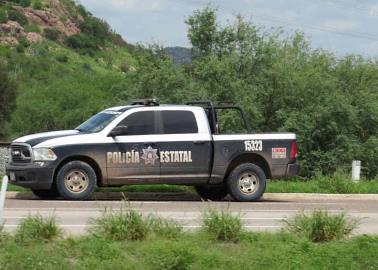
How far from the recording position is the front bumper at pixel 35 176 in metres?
15.6

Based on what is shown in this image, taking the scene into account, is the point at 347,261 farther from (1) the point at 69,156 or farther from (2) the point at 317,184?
(2) the point at 317,184

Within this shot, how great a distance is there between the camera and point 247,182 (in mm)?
16797

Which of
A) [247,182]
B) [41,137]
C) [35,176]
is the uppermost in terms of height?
[41,137]

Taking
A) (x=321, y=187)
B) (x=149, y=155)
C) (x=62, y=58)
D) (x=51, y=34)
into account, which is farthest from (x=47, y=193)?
(x=51, y=34)

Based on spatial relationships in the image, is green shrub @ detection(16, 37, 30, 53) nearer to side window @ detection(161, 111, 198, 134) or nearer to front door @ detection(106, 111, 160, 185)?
side window @ detection(161, 111, 198, 134)

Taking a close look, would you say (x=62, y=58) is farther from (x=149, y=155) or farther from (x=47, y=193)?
(x=149, y=155)

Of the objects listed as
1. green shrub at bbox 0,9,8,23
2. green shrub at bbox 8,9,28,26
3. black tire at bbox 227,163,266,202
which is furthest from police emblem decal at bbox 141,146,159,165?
green shrub at bbox 8,9,28,26

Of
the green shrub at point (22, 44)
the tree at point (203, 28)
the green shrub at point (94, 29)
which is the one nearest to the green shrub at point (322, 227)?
the tree at point (203, 28)

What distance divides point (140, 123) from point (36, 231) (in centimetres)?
767

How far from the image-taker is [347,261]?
27.8 ft

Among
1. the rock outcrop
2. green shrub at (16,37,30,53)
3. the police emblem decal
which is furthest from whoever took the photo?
the rock outcrop

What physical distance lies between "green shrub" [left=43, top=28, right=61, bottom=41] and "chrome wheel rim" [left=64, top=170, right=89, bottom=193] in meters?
144

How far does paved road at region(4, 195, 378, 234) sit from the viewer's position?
11723mm

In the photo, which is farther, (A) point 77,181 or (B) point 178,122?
(B) point 178,122
